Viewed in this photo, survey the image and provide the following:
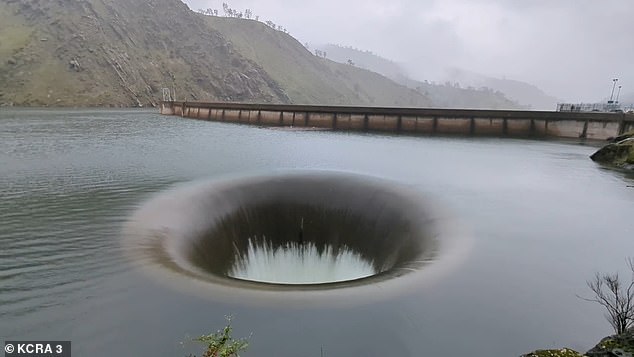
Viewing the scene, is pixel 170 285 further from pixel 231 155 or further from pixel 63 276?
pixel 231 155

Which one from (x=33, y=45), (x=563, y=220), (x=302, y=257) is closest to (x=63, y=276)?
(x=302, y=257)

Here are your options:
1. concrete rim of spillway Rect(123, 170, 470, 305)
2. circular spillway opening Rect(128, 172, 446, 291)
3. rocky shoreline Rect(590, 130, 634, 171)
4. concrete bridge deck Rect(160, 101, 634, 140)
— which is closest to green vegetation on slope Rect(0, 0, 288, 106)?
concrete bridge deck Rect(160, 101, 634, 140)

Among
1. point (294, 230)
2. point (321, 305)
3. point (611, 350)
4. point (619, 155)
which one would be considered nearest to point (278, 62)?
point (619, 155)

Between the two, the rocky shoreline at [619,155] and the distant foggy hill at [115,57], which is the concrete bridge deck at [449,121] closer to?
the rocky shoreline at [619,155]

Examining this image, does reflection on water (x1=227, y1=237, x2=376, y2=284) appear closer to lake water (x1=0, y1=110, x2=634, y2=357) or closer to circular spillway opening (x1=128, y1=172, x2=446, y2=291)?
circular spillway opening (x1=128, y1=172, x2=446, y2=291)

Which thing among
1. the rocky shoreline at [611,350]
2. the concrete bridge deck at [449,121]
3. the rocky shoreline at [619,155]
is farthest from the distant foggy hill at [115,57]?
the rocky shoreline at [611,350]

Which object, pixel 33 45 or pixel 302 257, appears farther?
pixel 33 45
